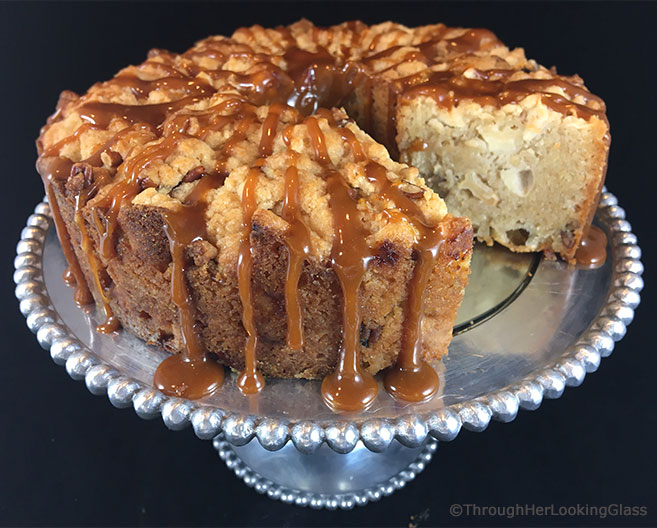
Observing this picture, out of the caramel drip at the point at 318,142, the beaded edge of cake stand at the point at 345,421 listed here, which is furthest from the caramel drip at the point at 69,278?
the caramel drip at the point at 318,142

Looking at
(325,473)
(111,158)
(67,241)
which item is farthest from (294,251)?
(325,473)

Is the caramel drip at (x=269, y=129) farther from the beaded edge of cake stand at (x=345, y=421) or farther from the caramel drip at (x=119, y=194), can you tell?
the beaded edge of cake stand at (x=345, y=421)

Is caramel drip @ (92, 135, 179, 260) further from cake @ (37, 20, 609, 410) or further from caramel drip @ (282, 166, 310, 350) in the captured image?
caramel drip @ (282, 166, 310, 350)

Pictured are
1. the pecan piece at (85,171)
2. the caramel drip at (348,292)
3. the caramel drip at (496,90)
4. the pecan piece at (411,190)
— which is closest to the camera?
the caramel drip at (348,292)

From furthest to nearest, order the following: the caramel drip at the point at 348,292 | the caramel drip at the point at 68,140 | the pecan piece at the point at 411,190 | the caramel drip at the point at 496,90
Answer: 1. the caramel drip at the point at 496,90
2. the caramel drip at the point at 68,140
3. the pecan piece at the point at 411,190
4. the caramel drip at the point at 348,292

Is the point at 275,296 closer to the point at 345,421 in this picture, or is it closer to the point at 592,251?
the point at 345,421

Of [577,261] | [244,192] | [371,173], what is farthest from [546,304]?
[244,192]

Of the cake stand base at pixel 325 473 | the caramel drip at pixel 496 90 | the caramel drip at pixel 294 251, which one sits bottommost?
the cake stand base at pixel 325 473

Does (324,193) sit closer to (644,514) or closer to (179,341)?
(179,341)

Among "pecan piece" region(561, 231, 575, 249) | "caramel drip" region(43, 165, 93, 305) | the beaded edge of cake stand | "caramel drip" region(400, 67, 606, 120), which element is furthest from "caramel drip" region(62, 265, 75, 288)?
"pecan piece" region(561, 231, 575, 249)
